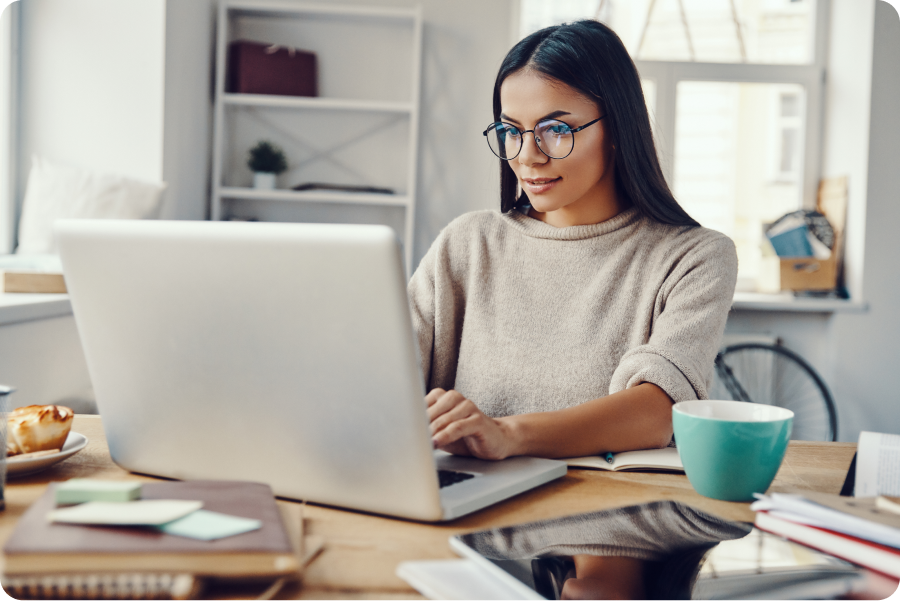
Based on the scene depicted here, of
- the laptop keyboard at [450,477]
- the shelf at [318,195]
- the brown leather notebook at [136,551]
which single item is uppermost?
the shelf at [318,195]

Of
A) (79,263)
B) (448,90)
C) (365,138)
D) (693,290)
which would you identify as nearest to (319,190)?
(365,138)

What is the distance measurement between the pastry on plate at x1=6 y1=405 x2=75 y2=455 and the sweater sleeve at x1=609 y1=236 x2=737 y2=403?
26.6 inches

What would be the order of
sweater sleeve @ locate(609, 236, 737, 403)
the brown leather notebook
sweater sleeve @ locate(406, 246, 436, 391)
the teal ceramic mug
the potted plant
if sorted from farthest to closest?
the potted plant → sweater sleeve @ locate(406, 246, 436, 391) → sweater sleeve @ locate(609, 236, 737, 403) → the teal ceramic mug → the brown leather notebook

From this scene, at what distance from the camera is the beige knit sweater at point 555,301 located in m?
1.13

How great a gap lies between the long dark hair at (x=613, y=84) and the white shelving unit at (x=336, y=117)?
2.17 meters

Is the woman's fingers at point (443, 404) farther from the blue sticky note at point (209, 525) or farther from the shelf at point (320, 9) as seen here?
the shelf at point (320, 9)

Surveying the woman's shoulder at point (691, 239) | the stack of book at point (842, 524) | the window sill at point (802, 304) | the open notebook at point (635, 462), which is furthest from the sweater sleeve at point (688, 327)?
the window sill at point (802, 304)

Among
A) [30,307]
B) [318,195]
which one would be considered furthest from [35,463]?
[318,195]

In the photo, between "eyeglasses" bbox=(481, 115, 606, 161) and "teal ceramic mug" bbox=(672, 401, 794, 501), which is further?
"eyeglasses" bbox=(481, 115, 606, 161)

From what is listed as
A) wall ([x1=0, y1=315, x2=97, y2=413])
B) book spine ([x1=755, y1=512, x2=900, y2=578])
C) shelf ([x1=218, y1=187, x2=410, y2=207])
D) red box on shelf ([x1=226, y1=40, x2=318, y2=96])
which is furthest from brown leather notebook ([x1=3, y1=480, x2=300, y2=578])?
red box on shelf ([x1=226, y1=40, x2=318, y2=96])

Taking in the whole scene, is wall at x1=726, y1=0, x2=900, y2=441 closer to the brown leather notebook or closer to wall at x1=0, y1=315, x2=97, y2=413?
wall at x1=0, y1=315, x2=97, y2=413

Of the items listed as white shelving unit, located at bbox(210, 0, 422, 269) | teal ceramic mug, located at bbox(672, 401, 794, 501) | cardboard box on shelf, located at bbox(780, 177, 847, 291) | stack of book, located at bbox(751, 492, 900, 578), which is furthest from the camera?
white shelving unit, located at bbox(210, 0, 422, 269)

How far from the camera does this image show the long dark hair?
1.14m

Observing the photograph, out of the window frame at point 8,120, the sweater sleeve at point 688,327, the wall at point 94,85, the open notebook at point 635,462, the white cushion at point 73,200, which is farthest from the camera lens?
the wall at point 94,85
